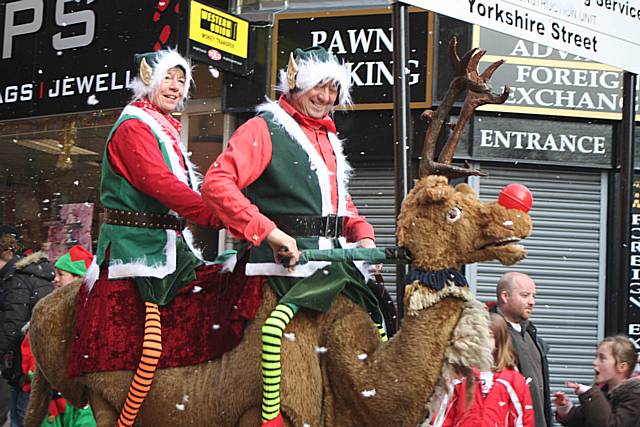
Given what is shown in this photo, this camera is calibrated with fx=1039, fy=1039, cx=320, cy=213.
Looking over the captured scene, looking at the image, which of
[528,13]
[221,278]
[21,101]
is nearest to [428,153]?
[221,278]

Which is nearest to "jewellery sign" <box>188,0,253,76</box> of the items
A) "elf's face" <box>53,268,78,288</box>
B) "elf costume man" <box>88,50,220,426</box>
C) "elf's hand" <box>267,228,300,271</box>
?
"elf's face" <box>53,268,78,288</box>

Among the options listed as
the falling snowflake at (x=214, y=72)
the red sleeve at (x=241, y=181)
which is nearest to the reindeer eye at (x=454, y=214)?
the red sleeve at (x=241, y=181)

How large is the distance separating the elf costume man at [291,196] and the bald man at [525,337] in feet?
6.17

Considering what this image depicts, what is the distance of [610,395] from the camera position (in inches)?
226

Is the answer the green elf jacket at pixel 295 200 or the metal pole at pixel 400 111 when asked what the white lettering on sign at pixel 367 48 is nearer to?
the metal pole at pixel 400 111

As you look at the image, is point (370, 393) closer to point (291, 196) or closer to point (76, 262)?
point (291, 196)

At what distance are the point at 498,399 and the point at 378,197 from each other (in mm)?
5334

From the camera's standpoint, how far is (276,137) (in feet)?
15.0

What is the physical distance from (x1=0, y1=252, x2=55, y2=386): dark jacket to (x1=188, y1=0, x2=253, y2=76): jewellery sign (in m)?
2.63

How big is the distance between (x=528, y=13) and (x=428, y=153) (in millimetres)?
2016

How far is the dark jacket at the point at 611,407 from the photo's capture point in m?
5.48

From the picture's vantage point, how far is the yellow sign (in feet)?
33.2

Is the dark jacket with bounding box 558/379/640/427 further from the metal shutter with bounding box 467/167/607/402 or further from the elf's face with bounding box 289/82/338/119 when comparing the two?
the metal shutter with bounding box 467/167/607/402

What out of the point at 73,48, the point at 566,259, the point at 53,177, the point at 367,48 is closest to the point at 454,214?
the point at 367,48
